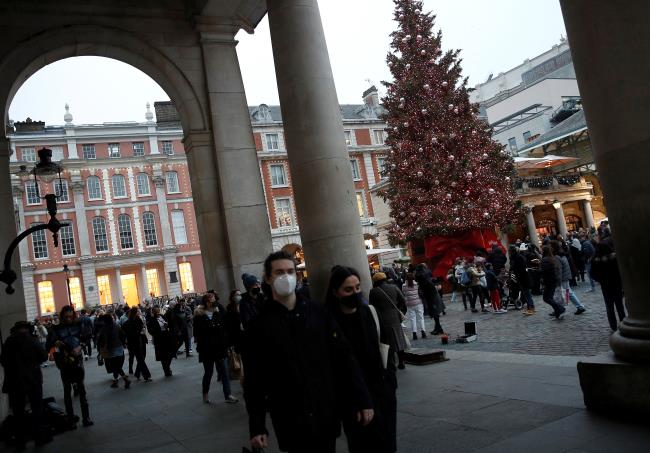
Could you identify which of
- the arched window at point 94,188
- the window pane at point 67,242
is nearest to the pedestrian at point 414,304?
the window pane at point 67,242

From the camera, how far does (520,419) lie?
492cm

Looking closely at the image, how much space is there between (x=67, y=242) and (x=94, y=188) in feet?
18.1

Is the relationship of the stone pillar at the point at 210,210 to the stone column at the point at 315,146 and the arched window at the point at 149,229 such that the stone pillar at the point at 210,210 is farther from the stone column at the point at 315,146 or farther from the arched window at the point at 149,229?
the arched window at the point at 149,229

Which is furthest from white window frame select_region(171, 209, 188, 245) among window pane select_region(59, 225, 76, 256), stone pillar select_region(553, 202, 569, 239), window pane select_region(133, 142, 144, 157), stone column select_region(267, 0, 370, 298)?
stone column select_region(267, 0, 370, 298)

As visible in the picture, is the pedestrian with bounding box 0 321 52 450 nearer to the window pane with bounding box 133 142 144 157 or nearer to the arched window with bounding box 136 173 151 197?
the arched window with bounding box 136 173 151 197

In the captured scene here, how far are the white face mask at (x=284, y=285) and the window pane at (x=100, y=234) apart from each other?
49671mm

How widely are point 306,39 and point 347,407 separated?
17.8 ft

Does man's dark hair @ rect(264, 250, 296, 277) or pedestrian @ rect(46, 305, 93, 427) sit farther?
pedestrian @ rect(46, 305, 93, 427)

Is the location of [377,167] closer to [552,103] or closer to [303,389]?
[552,103]

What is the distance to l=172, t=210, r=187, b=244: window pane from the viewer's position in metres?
51.7

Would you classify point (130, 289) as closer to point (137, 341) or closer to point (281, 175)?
point (281, 175)

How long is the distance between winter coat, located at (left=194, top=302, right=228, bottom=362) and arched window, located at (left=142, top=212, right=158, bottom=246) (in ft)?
145

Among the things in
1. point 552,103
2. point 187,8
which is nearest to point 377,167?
point 552,103

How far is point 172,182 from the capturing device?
5231 centimetres
